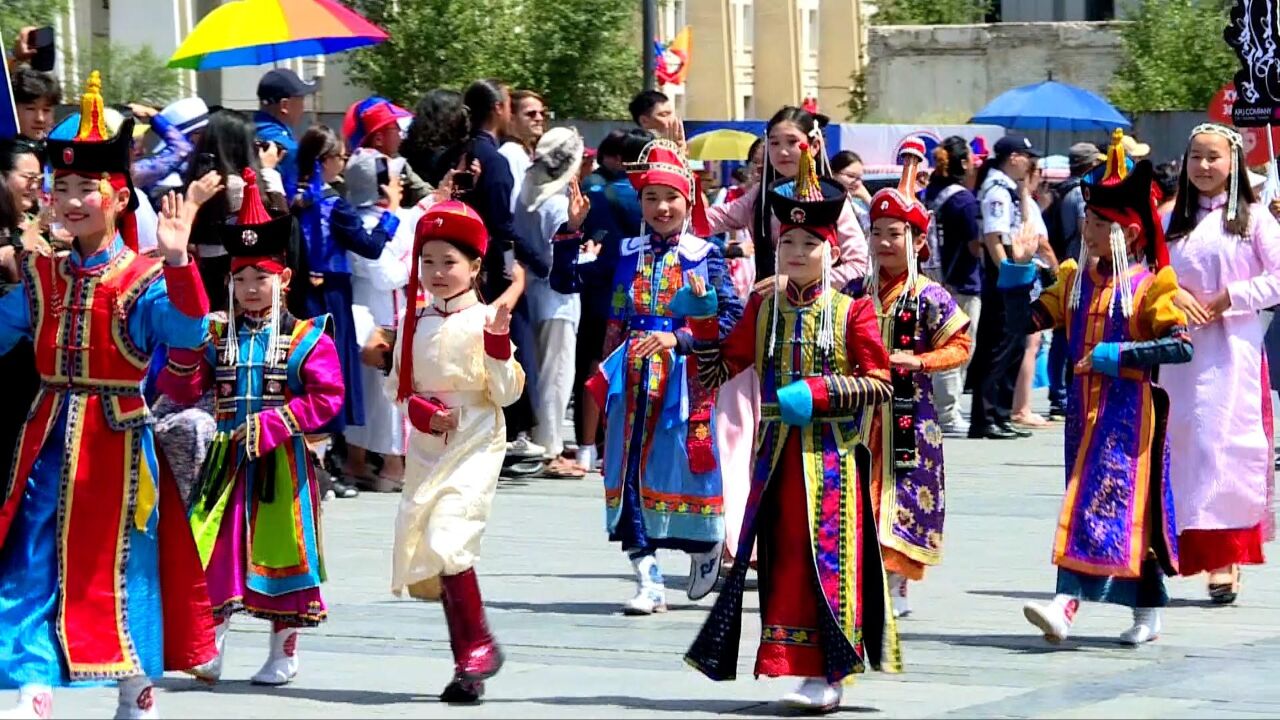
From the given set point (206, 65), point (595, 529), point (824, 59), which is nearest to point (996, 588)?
point (595, 529)

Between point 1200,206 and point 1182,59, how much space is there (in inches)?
1608

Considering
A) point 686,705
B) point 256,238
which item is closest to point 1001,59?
point 256,238

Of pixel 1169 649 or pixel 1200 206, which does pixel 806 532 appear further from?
pixel 1200 206

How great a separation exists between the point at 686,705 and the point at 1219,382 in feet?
11.6

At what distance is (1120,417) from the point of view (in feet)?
31.0

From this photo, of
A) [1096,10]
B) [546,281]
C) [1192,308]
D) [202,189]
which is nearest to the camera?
[202,189]

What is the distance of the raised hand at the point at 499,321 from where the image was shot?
26.3ft

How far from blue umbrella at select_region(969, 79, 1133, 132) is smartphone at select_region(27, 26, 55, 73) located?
15768 mm

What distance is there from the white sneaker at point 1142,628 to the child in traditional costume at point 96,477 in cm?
354

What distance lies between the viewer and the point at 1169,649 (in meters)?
9.16

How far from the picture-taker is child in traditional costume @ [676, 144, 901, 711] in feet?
25.7

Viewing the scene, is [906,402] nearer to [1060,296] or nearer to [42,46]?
[1060,296]

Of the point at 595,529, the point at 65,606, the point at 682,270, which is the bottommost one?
the point at 595,529

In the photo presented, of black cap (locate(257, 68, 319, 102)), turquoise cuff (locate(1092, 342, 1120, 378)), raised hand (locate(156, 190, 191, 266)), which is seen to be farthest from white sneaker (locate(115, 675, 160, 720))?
black cap (locate(257, 68, 319, 102))
